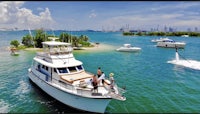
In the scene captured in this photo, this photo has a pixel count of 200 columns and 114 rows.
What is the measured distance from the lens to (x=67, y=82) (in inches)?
648

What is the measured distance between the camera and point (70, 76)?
1769cm

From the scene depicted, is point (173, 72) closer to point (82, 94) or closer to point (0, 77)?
point (82, 94)

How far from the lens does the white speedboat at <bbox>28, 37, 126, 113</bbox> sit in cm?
1464

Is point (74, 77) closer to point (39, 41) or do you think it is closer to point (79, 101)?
point (79, 101)

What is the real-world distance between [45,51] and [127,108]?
11353 mm

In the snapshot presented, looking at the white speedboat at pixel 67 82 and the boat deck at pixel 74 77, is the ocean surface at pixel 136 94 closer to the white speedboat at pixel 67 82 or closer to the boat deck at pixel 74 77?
the white speedboat at pixel 67 82

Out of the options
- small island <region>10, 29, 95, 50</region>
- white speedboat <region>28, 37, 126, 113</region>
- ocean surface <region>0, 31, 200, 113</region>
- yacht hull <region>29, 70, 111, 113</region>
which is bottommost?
ocean surface <region>0, 31, 200, 113</region>

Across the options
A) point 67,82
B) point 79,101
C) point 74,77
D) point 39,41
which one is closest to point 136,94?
point 74,77

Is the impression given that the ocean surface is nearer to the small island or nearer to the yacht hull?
the yacht hull

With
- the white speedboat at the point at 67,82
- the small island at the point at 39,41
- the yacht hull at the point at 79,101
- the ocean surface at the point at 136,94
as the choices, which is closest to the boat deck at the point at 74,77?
the white speedboat at the point at 67,82

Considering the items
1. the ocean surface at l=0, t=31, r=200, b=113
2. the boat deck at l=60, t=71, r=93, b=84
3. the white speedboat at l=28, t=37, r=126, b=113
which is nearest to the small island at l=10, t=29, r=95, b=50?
the ocean surface at l=0, t=31, r=200, b=113

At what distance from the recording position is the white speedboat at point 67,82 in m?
14.6

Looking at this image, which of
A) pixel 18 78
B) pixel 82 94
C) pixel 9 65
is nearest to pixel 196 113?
pixel 82 94

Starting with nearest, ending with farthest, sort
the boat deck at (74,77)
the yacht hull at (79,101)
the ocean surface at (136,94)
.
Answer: the yacht hull at (79,101) → the ocean surface at (136,94) → the boat deck at (74,77)
